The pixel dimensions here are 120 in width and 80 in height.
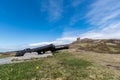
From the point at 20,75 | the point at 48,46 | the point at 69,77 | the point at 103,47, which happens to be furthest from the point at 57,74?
the point at 103,47

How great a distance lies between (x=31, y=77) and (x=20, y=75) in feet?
3.96

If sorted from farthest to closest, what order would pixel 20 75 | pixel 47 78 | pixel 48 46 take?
pixel 48 46 < pixel 20 75 < pixel 47 78

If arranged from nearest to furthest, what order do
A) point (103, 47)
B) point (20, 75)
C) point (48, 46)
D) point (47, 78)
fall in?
point (47, 78) → point (20, 75) → point (48, 46) → point (103, 47)

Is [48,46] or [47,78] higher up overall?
[48,46]

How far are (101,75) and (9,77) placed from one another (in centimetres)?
748

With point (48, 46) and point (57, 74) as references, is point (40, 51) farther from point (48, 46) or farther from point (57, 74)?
point (57, 74)

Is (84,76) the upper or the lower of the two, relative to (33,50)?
lower

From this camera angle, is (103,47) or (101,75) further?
(103,47)

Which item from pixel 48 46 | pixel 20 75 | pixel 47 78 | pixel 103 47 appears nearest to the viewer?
pixel 47 78

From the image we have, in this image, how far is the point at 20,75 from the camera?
1433cm

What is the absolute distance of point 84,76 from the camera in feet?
45.8

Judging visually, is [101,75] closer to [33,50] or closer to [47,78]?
[47,78]

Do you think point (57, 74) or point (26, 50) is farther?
point (26, 50)

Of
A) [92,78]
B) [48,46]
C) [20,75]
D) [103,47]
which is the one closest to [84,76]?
[92,78]
